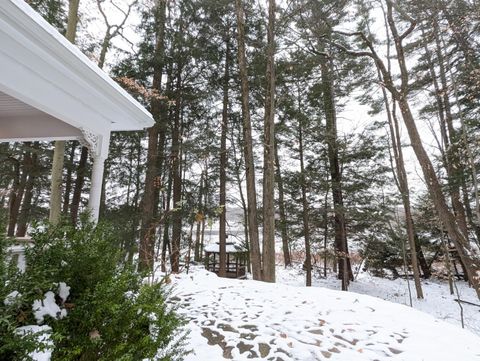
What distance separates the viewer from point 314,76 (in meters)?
11.2

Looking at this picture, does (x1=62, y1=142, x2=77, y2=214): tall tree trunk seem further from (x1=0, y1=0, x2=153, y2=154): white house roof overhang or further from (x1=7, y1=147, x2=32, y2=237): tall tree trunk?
(x1=0, y1=0, x2=153, y2=154): white house roof overhang

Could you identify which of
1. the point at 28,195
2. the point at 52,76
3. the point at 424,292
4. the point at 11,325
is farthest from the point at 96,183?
the point at 424,292

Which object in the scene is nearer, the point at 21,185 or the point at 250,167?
the point at 250,167

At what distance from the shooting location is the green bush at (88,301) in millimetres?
1452

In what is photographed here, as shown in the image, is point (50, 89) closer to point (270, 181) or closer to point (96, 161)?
point (96, 161)

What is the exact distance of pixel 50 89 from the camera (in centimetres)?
282

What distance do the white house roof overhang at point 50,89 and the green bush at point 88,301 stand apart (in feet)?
4.91

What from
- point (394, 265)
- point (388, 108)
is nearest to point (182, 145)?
point (388, 108)

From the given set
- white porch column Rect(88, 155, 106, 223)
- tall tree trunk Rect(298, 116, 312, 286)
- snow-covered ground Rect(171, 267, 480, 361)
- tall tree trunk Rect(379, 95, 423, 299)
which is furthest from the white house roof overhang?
tall tree trunk Rect(379, 95, 423, 299)

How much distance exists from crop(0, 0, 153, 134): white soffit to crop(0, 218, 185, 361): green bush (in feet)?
4.90

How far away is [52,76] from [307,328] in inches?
149

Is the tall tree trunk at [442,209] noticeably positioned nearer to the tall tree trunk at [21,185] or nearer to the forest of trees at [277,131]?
the forest of trees at [277,131]

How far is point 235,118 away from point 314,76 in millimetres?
3561

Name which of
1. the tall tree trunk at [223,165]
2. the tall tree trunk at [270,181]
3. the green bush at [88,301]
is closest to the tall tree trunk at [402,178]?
the tall tree trunk at [270,181]
